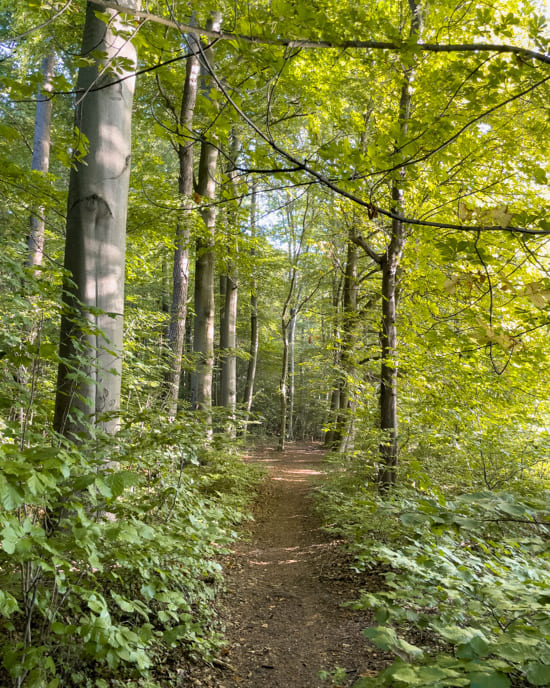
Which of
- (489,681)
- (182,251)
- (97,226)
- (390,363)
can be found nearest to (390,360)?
(390,363)

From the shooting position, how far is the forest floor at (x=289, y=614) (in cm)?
310

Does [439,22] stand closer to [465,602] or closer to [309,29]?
[309,29]

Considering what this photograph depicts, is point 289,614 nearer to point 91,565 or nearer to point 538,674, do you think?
point 91,565

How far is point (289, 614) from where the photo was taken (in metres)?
4.12

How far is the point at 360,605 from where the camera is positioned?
7.93ft

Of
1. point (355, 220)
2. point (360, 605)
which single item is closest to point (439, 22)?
point (355, 220)

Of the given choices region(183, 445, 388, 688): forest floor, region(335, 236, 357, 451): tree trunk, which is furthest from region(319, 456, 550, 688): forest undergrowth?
region(335, 236, 357, 451): tree trunk

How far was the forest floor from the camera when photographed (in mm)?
3100

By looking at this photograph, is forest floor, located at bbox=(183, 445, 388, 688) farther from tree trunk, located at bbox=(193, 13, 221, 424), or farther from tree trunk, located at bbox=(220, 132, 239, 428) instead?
tree trunk, located at bbox=(220, 132, 239, 428)

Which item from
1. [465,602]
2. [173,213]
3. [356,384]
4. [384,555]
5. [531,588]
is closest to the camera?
[531,588]

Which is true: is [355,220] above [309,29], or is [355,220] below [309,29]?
above

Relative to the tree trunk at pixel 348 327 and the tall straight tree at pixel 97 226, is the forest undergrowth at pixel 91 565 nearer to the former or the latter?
the tall straight tree at pixel 97 226

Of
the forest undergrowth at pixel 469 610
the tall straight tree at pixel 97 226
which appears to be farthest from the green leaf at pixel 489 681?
the tall straight tree at pixel 97 226

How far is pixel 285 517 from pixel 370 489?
1694 millimetres
